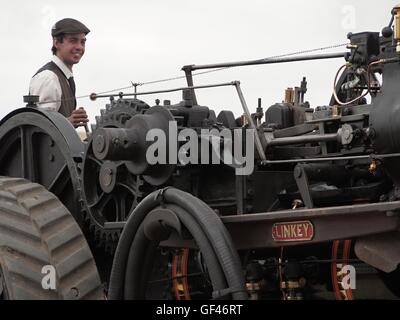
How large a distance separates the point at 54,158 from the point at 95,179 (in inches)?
25.2

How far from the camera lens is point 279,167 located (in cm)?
578

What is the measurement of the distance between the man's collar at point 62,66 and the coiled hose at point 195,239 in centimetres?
244

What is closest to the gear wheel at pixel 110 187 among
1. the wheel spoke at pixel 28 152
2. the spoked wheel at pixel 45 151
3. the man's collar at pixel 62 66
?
the spoked wheel at pixel 45 151

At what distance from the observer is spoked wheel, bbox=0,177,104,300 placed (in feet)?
18.0

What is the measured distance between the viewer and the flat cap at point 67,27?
7547mm

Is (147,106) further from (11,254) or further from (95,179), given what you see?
(11,254)

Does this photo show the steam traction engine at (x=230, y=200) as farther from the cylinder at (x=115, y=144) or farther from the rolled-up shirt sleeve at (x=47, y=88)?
the rolled-up shirt sleeve at (x=47, y=88)

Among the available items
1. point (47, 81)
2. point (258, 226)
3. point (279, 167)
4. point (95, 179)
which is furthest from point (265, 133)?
point (47, 81)

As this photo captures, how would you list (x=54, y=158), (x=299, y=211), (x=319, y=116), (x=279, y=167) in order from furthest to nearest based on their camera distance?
(x=54, y=158), (x=279, y=167), (x=319, y=116), (x=299, y=211)

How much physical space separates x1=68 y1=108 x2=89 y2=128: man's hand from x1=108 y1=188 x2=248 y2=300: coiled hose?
1.76 m

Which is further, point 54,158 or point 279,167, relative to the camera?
point 54,158

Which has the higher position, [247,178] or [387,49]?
[387,49]

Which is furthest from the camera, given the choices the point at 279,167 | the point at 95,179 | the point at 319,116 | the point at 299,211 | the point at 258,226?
the point at 95,179

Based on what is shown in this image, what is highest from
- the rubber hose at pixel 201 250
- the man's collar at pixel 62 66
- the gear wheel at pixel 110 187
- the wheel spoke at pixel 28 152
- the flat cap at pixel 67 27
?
the flat cap at pixel 67 27
